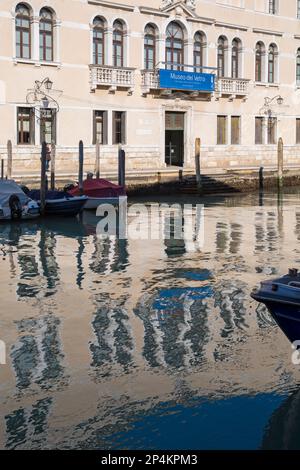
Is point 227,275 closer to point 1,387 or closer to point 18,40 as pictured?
point 1,387

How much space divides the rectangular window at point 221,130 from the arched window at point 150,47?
11.8 feet

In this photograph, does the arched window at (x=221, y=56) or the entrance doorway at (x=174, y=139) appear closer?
the entrance doorway at (x=174, y=139)

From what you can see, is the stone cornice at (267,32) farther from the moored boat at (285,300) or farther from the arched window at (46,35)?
the moored boat at (285,300)

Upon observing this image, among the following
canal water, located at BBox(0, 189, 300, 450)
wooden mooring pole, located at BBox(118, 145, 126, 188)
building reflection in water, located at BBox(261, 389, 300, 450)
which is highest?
wooden mooring pole, located at BBox(118, 145, 126, 188)

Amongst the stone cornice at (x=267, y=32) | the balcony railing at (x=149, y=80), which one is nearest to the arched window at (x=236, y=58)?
the stone cornice at (x=267, y=32)

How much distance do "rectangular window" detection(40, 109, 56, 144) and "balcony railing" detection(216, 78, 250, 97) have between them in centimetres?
663

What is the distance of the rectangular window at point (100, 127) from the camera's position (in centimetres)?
2294

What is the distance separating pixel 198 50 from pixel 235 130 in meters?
3.27

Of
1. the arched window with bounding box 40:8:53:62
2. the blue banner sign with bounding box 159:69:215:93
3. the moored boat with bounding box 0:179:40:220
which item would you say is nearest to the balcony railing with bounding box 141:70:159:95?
the blue banner sign with bounding box 159:69:215:93

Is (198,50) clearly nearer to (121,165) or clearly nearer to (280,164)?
(280,164)

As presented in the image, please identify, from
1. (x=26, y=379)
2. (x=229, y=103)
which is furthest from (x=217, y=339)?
(x=229, y=103)

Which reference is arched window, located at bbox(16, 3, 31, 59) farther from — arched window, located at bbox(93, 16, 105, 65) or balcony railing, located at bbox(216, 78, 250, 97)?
balcony railing, located at bbox(216, 78, 250, 97)

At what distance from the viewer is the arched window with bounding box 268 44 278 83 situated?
91.1 ft

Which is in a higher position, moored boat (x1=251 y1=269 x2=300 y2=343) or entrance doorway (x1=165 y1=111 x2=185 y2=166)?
entrance doorway (x1=165 y1=111 x2=185 y2=166)
